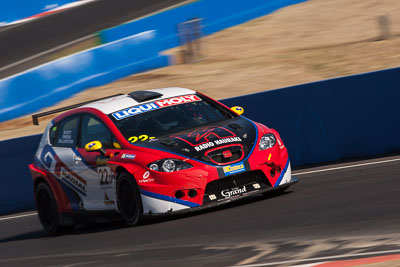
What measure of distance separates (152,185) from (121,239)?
0.63 meters

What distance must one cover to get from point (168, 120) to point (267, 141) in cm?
117

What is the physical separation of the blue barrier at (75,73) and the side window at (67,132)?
9.27 metres

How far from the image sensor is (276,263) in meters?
5.69

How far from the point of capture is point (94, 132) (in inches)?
375

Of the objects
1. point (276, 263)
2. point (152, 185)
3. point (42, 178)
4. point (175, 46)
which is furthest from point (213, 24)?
point (276, 263)

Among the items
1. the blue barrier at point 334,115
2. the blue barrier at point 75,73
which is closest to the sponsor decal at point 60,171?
the blue barrier at point 334,115

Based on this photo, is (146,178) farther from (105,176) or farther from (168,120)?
(168,120)

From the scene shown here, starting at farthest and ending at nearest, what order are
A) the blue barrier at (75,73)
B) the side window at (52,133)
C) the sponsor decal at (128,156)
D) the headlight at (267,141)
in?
the blue barrier at (75,73) → the side window at (52,133) → the headlight at (267,141) → the sponsor decal at (128,156)

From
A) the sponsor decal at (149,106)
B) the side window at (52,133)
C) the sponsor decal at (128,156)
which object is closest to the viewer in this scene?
the sponsor decal at (128,156)

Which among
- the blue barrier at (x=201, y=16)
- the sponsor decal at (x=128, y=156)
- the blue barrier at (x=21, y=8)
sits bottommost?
the sponsor decal at (x=128, y=156)

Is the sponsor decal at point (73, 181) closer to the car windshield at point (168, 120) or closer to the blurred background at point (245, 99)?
the blurred background at point (245, 99)

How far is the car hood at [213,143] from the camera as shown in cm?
841

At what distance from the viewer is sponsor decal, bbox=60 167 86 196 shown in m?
9.47

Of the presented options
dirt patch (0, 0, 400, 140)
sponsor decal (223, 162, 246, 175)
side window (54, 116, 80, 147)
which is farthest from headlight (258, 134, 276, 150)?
dirt patch (0, 0, 400, 140)
